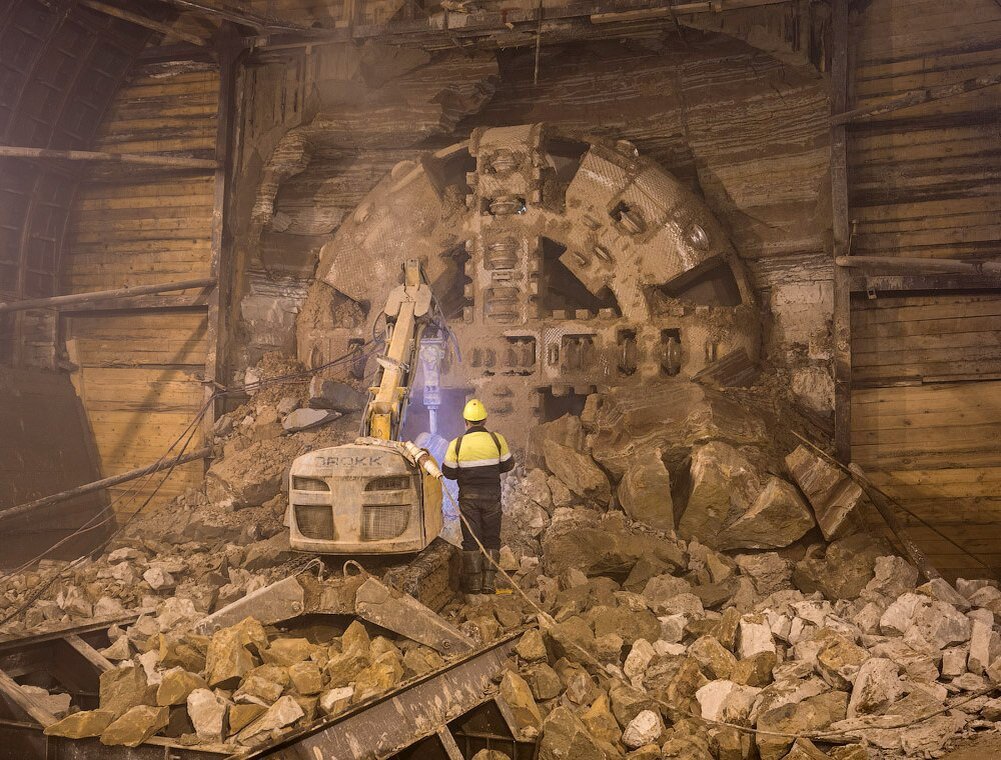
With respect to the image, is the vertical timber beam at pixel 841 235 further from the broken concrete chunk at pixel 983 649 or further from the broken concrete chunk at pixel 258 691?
the broken concrete chunk at pixel 258 691

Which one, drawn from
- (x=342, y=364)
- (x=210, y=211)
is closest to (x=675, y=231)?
(x=342, y=364)

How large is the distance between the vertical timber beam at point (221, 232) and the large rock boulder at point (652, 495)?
177 inches

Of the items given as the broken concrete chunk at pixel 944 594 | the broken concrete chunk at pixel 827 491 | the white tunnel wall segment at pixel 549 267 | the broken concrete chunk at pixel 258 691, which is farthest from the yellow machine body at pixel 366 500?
the broken concrete chunk at pixel 944 594

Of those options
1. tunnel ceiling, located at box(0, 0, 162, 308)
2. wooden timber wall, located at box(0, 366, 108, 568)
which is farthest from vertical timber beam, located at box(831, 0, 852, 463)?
tunnel ceiling, located at box(0, 0, 162, 308)

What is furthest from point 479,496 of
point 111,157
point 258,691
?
point 111,157

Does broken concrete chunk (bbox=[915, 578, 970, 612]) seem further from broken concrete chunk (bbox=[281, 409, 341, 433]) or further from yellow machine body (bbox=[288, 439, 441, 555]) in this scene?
broken concrete chunk (bbox=[281, 409, 341, 433])

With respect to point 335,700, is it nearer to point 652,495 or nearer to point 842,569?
point 652,495

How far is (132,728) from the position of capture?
4207 mm

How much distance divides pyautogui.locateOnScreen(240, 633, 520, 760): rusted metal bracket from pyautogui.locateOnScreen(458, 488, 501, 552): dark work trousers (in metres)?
1.56

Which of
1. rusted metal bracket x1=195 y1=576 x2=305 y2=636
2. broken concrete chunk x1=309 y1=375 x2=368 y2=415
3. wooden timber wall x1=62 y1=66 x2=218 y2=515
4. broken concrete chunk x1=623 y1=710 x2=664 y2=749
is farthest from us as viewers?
wooden timber wall x1=62 y1=66 x2=218 y2=515

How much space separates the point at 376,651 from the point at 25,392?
5737 millimetres

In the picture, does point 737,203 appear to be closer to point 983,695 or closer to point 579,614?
point 579,614

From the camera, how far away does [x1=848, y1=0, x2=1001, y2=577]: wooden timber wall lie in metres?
7.05

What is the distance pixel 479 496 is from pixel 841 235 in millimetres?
3721
